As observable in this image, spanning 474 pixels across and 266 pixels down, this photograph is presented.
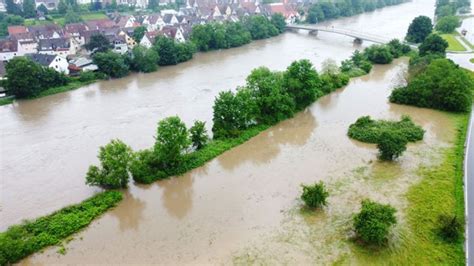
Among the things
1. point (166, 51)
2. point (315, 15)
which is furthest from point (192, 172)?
point (315, 15)

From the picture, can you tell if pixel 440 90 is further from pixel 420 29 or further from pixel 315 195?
pixel 420 29

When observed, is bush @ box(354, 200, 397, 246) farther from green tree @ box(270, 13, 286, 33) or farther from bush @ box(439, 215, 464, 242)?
green tree @ box(270, 13, 286, 33)

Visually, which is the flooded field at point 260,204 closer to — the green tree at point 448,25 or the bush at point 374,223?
the bush at point 374,223

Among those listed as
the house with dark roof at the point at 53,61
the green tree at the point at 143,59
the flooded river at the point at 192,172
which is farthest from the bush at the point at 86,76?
the green tree at the point at 143,59

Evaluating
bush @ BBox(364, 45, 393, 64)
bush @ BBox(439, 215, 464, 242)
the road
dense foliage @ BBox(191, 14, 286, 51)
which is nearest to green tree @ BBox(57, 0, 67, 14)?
dense foliage @ BBox(191, 14, 286, 51)

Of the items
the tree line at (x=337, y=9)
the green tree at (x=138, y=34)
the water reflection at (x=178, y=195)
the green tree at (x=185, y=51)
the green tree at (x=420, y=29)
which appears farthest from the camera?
the tree line at (x=337, y=9)

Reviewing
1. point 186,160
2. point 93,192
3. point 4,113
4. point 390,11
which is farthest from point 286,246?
point 390,11

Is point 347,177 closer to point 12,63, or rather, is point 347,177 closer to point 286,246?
point 286,246
